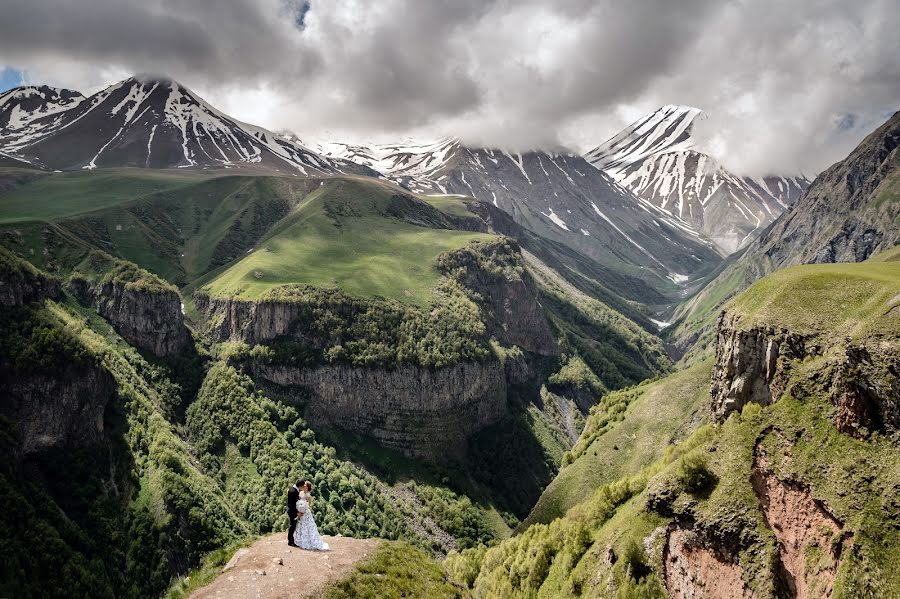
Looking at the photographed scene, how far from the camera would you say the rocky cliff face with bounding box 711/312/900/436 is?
1693 inches

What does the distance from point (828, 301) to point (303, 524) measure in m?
61.4

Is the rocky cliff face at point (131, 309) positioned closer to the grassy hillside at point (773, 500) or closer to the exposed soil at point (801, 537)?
the grassy hillside at point (773, 500)

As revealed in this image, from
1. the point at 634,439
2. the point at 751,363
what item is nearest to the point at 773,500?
the point at 751,363

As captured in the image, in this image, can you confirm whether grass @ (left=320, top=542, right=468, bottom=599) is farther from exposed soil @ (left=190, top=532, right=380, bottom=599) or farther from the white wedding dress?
the white wedding dress

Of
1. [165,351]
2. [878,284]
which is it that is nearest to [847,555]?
[878,284]

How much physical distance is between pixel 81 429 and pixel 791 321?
162 m

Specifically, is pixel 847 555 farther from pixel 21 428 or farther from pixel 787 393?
pixel 21 428

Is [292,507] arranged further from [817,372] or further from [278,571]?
[817,372]

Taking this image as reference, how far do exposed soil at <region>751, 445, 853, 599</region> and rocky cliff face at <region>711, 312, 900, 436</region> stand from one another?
24.7 ft

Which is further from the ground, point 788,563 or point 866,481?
point 866,481

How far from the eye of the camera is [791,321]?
5972 centimetres

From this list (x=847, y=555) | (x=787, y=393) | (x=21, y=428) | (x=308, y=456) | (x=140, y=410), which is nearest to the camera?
(x=847, y=555)

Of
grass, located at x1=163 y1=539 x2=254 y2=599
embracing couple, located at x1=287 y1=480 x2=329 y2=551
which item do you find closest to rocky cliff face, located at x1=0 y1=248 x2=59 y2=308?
grass, located at x1=163 y1=539 x2=254 y2=599

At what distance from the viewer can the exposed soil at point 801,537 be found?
3900cm
